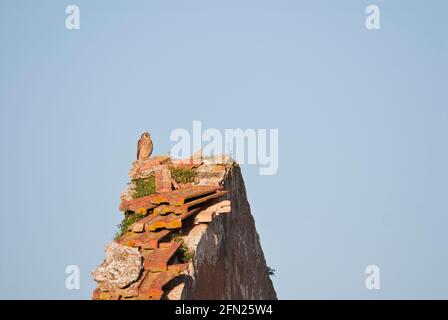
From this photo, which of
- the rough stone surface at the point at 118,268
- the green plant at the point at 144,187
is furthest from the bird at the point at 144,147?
the rough stone surface at the point at 118,268

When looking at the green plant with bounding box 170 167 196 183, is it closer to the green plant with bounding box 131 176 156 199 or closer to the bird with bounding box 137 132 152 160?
the green plant with bounding box 131 176 156 199

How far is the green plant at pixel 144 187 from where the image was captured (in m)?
22.6

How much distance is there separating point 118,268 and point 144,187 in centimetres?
535

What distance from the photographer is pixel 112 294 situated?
57.1 feet

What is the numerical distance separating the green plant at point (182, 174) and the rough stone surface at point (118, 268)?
5077 mm

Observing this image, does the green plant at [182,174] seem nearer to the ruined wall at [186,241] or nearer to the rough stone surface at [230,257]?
the ruined wall at [186,241]

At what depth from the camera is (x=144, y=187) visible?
22.9 m

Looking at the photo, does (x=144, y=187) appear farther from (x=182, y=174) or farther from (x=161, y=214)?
(x=161, y=214)

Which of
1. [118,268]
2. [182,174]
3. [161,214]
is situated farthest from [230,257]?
[118,268]

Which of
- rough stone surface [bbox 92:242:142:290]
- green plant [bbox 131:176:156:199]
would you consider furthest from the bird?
rough stone surface [bbox 92:242:142:290]

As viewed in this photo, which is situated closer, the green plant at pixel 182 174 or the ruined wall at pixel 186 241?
the ruined wall at pixel 186 241
